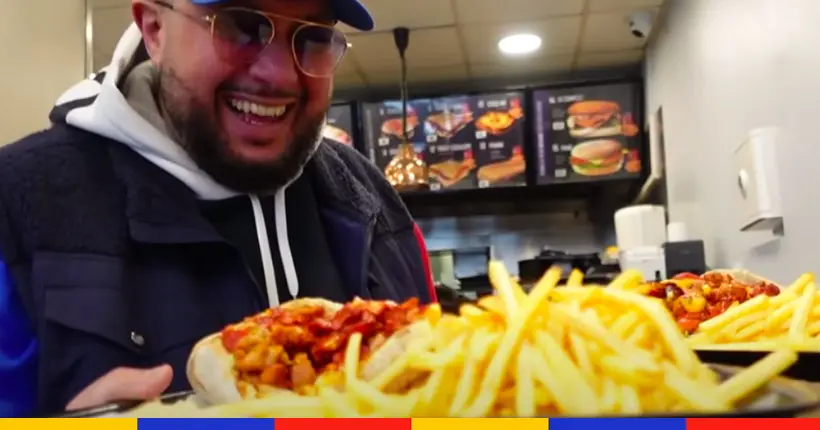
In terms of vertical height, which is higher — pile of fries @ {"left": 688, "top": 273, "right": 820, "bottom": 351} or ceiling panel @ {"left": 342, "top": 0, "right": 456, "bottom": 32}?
ceiling panel @ {"left": 342, "top": 0, "right": 456, "bottom": 32}

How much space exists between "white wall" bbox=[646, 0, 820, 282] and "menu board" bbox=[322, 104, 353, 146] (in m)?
0.32

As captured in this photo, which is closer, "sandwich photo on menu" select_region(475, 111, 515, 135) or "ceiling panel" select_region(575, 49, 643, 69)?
"ceiling panel" select_region(575, 49, 643, 69)

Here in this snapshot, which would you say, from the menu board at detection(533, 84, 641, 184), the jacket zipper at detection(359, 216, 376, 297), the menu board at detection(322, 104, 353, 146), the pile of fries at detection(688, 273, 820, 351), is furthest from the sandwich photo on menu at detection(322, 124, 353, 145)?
the pile of fries at detection(688, 273, 820, 351)

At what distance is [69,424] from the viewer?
324mm

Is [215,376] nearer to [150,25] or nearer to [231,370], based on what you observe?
[231,370]

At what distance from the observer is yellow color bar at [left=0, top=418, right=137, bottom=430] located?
313mm

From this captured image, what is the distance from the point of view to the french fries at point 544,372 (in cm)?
28

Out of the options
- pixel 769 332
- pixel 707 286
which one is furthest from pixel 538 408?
pixel 707 286

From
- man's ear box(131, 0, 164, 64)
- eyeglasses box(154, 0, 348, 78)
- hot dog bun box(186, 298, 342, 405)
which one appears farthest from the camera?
man's ear box(131, 0, 164, 64)

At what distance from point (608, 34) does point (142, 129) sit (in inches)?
17.4

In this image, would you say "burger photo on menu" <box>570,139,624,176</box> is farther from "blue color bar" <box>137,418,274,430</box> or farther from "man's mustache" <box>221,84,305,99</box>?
"blue color bar" <box>137,418,274,430</box>

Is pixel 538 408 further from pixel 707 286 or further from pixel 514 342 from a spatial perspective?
pixel 707 286

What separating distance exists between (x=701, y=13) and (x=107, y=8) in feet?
1.83

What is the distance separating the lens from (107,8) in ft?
2.16
